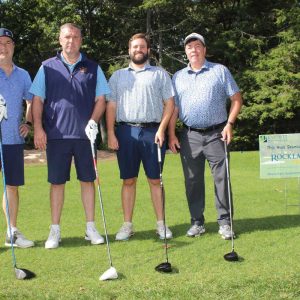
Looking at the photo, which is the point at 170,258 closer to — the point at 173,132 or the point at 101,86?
the point at 173,132

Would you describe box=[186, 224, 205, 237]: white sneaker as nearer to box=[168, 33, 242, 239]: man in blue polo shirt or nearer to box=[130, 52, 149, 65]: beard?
box=[168, 33, 242, 239]: man in blue polo shirt

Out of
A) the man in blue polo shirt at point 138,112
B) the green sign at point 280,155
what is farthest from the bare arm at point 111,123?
the green sign at point 280,155

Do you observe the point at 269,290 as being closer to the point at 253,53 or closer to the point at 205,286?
the point at 205,286

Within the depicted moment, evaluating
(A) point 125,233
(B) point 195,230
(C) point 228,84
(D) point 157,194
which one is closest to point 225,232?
(B) point 195,230

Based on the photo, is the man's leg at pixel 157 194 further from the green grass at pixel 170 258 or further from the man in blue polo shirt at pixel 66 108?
the man in blue polo shirt at pixel 66 108

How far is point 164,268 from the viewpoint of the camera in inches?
160

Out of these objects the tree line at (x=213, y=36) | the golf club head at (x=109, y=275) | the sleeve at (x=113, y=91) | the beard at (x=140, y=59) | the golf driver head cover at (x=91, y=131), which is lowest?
the golf club head at (x=109, y=275)

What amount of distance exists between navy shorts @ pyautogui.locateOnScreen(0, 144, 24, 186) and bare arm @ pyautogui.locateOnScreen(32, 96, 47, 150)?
0.27m

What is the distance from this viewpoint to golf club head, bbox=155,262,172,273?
4074mm

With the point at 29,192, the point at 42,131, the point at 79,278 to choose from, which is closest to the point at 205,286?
the point at 79,278

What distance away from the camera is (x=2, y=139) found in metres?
4.93

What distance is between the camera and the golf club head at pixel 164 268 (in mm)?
4074

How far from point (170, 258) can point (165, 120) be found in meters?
1.40

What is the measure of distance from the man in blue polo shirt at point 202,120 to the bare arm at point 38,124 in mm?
1327
